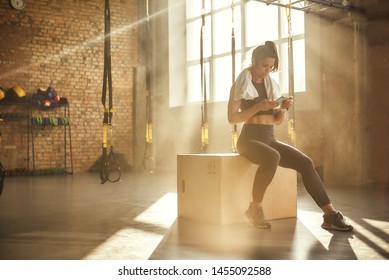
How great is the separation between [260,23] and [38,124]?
481 centimetres

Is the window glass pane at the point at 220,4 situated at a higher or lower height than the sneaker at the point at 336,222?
higher

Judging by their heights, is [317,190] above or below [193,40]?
below

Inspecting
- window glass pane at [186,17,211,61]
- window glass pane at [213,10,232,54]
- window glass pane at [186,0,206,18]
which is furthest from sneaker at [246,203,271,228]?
window glass pane at [186,0,206,18]

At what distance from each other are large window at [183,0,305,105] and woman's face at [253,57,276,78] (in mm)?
3803

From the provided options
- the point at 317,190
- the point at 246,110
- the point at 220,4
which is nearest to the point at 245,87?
the point at 246,110

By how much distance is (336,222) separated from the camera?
10.0ft

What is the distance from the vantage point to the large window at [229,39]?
7.27 metres

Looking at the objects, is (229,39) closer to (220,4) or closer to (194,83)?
(220,4)

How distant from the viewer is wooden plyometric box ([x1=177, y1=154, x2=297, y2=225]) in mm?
3281

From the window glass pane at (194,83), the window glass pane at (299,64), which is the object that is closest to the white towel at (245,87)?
the window glass pane at (299,64)

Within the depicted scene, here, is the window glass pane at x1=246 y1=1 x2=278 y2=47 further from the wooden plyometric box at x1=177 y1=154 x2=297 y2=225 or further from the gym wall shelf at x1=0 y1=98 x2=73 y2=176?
the wooden plyometric box at x1=177 y1=154 x2=297 y2=225

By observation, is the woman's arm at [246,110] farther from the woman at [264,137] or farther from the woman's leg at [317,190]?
the woman's leg at [317,190]
